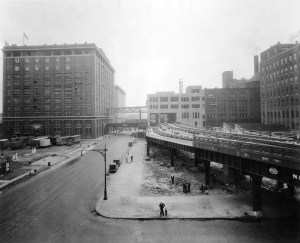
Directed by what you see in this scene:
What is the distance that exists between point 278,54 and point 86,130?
8475 cm

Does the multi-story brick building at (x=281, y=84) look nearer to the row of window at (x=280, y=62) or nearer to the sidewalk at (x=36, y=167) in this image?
the row of window at (x=280, y=62)

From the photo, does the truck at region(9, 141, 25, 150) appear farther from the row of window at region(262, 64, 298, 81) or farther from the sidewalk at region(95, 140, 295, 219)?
the row of window at region(262, 64, 298, 81)

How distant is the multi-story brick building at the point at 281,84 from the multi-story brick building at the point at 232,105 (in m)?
16.5

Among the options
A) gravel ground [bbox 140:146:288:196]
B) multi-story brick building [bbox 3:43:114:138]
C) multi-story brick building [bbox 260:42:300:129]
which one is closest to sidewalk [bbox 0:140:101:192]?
gravel ground [bbox 140:146:288:196]

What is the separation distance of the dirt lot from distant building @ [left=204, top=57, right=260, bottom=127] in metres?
71.8

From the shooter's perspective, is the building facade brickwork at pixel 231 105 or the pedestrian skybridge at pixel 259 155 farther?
the building facade brickwork at pixel 231 105

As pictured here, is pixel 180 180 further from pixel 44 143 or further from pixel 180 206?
pixel 44 143

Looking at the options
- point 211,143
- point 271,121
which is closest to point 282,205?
point 211,143

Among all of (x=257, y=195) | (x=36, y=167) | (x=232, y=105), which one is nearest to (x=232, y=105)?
(x=232, y=105)

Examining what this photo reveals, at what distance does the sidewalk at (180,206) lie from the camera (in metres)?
21.5

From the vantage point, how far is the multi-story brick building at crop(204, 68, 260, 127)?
11369 centimetres

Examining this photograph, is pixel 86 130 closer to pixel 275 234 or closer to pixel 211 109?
pixel 211 109

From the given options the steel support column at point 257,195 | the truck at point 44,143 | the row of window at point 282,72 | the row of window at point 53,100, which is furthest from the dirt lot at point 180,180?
the row of window at point 53,100

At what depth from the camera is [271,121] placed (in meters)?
90.8
